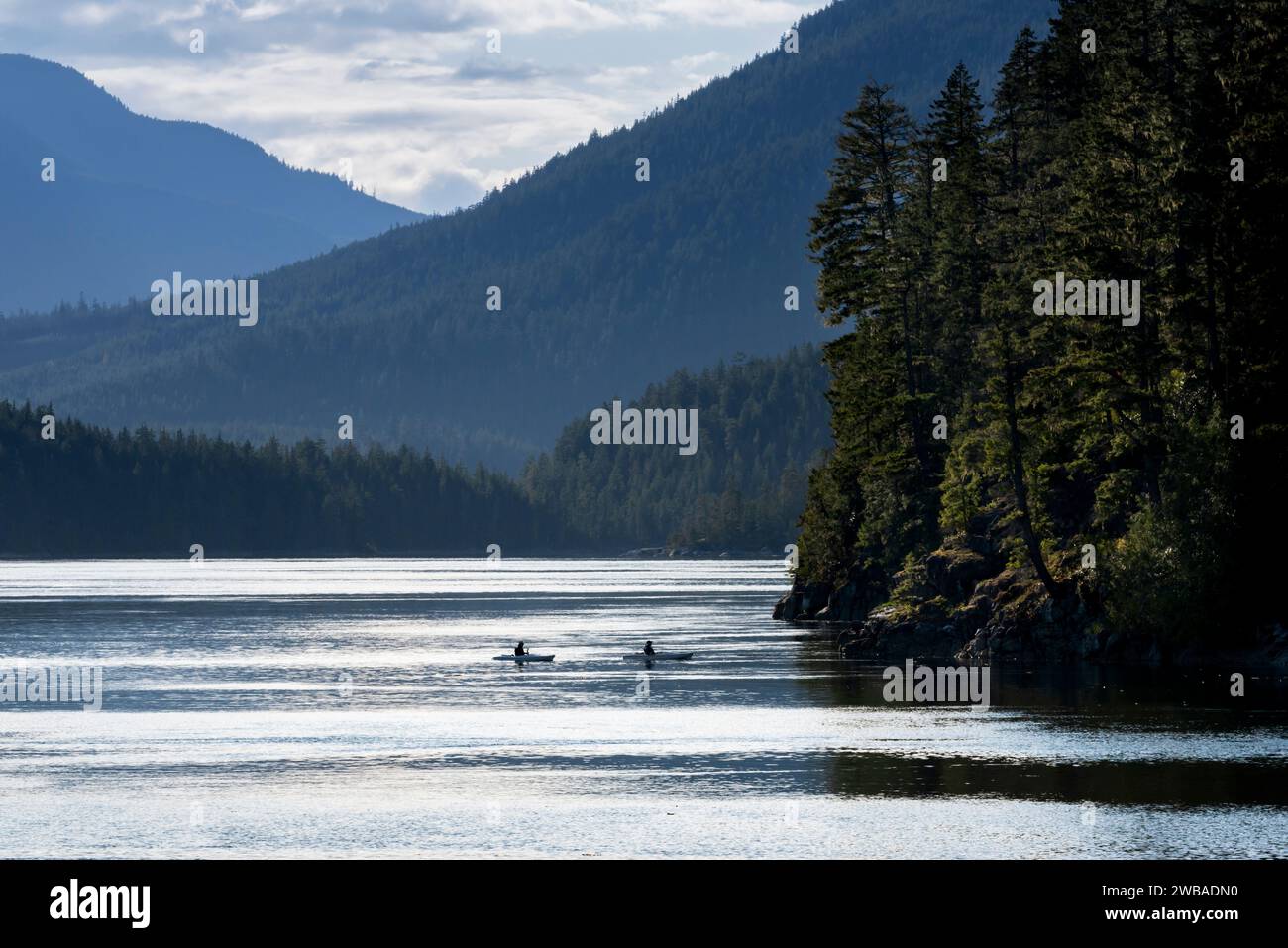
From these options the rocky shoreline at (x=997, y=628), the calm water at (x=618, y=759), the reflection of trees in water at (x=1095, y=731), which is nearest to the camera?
the calm water at (x=618, y=759)

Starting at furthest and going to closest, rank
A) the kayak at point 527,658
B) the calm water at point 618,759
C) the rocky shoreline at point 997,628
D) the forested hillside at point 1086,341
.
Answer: the kayak at point 527,658, the rocky shoreline at point 997,628, the forested hillside at point 1086,341, the calm water at point 618,759

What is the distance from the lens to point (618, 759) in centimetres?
5531

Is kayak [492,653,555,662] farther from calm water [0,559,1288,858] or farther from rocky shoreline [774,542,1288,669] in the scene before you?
rocky shoreline [774,542,1288,669]

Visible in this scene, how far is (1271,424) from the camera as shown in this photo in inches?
2881

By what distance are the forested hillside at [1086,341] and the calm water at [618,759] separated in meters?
5.91

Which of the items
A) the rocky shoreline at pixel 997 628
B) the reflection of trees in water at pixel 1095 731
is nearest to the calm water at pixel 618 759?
the reflection of trees in water at pixel 1095 731

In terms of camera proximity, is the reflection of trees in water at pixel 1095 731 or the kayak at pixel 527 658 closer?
the reflection of trees in water at pixel 1095 731

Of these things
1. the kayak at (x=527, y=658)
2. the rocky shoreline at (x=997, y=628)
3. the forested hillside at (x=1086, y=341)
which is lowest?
the kayak at (x=527, y=658)

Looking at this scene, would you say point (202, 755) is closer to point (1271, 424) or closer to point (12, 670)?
point (12, 670)

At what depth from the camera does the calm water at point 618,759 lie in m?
41.8

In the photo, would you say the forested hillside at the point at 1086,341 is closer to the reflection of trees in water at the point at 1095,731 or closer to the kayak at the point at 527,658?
the reflection of trees in water at the point at 1095,731

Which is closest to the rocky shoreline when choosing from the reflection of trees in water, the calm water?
the reflection of trees in water
